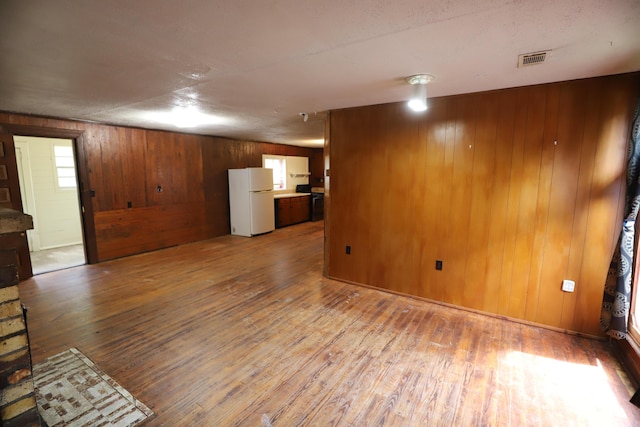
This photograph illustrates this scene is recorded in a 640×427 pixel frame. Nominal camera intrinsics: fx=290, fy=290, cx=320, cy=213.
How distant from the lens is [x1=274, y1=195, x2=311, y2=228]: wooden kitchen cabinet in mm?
7485

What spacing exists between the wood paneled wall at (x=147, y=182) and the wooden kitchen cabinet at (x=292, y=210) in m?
1.31

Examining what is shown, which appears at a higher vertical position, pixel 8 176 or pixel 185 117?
pixel 185 117

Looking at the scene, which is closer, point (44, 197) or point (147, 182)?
point (147, 182)

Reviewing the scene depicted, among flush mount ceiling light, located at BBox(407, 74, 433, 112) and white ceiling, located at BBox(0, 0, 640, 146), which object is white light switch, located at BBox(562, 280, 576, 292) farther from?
flush mount ceiling light, located at BBox(407, 74, 433, 112)

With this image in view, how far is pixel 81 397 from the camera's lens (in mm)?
1875

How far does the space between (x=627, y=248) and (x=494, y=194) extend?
3.29 ft

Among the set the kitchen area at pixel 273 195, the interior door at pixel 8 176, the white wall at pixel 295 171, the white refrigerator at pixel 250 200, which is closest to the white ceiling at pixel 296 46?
the interior door at pixel 8 176

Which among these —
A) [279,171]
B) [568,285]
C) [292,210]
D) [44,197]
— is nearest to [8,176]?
[44,197]

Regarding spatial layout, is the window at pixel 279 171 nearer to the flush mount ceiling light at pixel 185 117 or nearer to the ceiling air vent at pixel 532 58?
the flush mount ceiling light at pixel 185 117

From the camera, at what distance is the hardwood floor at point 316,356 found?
178 centimetres

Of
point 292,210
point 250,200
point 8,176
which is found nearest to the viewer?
point 8,176

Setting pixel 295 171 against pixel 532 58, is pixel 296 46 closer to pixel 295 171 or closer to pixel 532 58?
pixel 532 58

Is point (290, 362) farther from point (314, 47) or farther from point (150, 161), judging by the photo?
point (150, 161)

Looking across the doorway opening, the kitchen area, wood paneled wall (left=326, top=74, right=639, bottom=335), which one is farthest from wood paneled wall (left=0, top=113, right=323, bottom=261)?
wood paneled wall (left=326, top=74, right=639, bottom=335)
